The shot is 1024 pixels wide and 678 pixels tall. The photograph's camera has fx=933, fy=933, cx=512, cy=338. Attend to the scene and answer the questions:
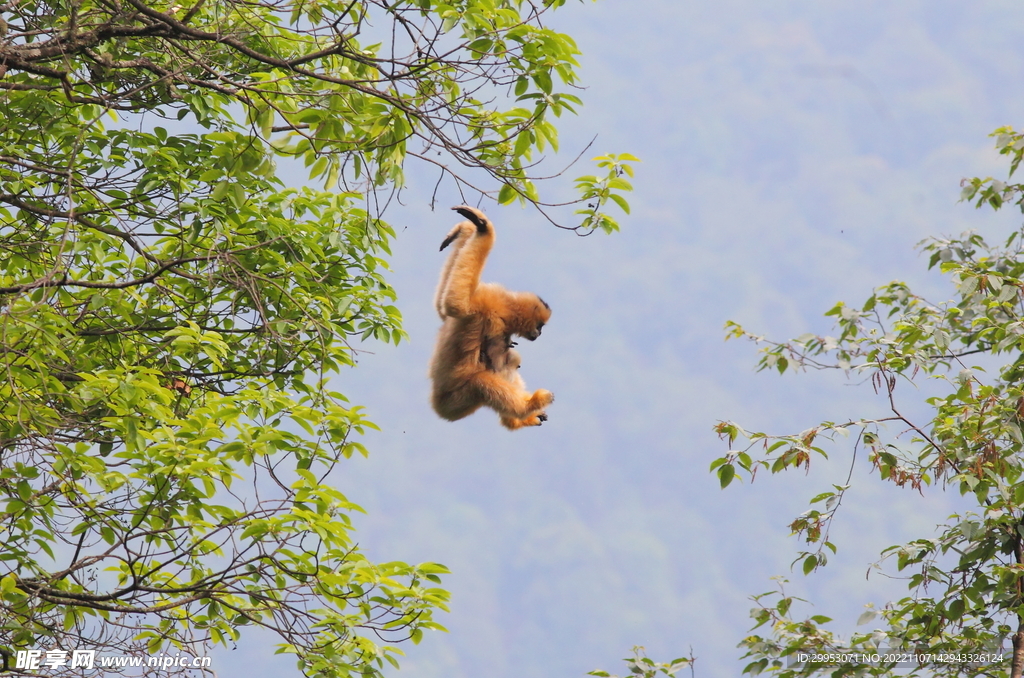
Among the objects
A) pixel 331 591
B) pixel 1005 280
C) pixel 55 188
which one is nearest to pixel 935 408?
pixel 1005 280

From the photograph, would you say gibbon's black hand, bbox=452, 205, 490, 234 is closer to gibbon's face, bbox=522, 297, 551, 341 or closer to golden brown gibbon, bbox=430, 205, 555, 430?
golden brown gibbon, bbox=430, 205, 555, 430

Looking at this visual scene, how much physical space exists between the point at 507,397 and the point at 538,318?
0.56 meters

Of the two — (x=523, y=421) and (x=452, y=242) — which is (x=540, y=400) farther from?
(x=452, y=242)

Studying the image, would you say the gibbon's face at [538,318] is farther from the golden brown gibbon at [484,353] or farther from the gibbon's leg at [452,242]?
the gibbon's leg at [452,242]

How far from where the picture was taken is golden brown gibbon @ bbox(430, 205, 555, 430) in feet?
19.9

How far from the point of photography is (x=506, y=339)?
6.28 meters

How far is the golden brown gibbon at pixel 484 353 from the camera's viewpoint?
6.05 m

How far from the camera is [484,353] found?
20.7 feet

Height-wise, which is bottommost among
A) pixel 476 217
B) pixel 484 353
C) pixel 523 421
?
pixel 523 421

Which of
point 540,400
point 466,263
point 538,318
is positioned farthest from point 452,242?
point 540,400

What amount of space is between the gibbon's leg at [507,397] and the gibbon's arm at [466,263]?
558 mm

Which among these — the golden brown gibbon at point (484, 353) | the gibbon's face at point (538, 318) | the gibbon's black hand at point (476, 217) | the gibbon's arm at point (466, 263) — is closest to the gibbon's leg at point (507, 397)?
the golden brown gibbon at point (484, 353)

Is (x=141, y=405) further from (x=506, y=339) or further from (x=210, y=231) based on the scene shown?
(x=506, y=339)

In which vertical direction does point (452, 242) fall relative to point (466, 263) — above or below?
above
